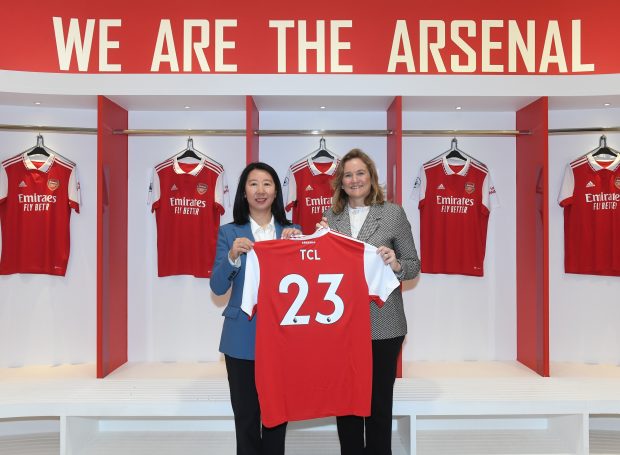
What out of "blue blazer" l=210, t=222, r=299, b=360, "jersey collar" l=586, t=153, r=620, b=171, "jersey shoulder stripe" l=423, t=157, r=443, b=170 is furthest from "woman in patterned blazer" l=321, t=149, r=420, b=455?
"jersey collar" l=586, t=153, r=620, b=171

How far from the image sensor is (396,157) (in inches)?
138

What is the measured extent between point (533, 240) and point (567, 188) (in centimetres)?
64

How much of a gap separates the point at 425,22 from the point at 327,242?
2878mm

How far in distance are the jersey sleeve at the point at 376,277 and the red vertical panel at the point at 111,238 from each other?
6.27 feet

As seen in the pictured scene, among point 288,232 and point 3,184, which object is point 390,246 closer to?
point 288,232

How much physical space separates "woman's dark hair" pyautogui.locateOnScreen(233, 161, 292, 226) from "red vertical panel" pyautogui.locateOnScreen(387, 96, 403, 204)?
3.93 ft

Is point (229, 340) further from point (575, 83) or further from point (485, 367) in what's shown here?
point (575, 83)

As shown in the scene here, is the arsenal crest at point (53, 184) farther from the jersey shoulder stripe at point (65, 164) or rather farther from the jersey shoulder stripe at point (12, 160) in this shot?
the jersey shoulder stripe at point (12, 160)

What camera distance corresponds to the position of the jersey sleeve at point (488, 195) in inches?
158

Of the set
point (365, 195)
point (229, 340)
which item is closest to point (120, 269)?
point (229, 340)

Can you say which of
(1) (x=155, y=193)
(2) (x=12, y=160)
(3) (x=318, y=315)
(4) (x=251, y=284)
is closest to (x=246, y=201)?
(4) (x=251, y=284)

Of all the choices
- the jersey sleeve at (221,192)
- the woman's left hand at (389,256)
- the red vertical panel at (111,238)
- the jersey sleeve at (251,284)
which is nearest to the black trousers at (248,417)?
the jersey sleeve at (251,284)

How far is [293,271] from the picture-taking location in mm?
2381

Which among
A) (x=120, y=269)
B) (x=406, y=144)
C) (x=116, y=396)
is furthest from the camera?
(x=406, y=144)
